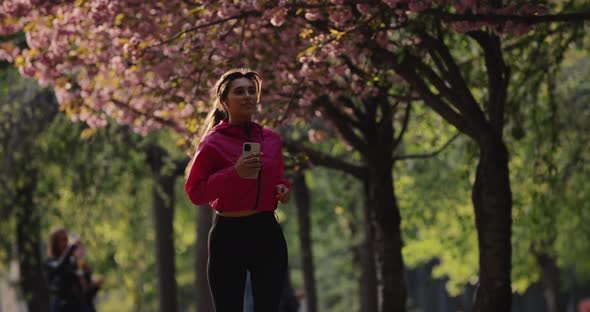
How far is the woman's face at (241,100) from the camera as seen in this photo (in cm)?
652

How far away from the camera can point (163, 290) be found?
19781 mm

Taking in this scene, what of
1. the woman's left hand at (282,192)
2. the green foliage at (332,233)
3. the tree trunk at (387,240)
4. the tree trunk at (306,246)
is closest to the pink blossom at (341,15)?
the woman's left hand at (282,192)

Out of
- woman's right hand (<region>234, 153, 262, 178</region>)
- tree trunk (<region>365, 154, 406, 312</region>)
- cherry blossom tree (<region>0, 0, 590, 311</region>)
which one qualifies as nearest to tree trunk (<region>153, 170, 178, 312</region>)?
tree trunk (<region>365, 154, 406, 312</region>)

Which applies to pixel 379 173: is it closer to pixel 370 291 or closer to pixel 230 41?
pixel 230 41

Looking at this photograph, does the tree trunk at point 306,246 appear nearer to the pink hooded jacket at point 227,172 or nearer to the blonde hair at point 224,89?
the blonde hair at point 224,89

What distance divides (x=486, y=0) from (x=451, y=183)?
43.0ft

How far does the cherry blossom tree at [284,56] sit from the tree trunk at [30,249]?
519 centimetres

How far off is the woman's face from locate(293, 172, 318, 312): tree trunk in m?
16.2

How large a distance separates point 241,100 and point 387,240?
7170mm

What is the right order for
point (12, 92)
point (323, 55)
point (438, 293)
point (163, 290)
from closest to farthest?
point (323, 55) < point (12, 92) < point (163, 290) < point (438, 293)

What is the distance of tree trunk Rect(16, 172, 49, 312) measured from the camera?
17.3 meters

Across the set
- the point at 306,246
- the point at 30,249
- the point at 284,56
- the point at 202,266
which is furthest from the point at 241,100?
the point at 306,246

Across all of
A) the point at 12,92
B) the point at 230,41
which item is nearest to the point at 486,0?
the point at 230,41

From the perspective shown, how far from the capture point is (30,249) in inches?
709
